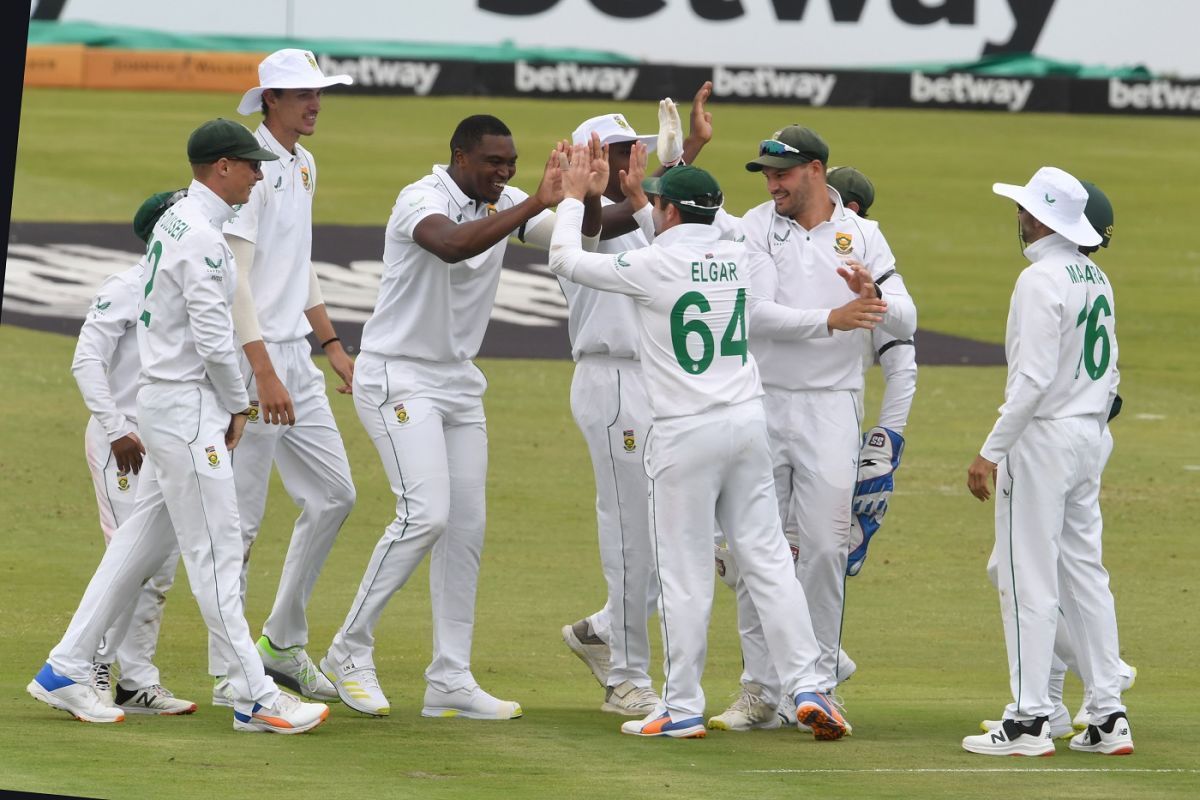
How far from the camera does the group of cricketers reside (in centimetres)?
699

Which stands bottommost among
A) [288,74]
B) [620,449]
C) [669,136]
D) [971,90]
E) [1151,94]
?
[620,449]

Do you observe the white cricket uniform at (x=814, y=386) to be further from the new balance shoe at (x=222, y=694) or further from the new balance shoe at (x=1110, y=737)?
the new balance shoe at (x=222, y=694)

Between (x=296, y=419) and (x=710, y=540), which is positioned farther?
(x=296, y=419)

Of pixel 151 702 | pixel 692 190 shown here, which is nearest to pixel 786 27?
pixel 692 190

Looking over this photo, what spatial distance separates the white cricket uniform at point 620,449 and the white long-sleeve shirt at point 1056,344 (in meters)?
1.52

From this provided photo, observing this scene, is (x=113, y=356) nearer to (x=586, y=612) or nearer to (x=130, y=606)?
(x=130, y=606)

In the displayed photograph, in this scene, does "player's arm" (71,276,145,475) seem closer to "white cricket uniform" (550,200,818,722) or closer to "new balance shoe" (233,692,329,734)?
"new balance shoe" (233,692,329,734)

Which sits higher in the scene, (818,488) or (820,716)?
(818,488)

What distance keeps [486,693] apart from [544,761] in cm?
121

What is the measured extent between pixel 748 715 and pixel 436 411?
65.4 inches

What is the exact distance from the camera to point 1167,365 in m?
18.7

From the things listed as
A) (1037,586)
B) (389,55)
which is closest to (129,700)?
(1037,586)

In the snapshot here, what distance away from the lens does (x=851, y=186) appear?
838 centimetres

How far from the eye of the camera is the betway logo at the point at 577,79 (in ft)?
127
